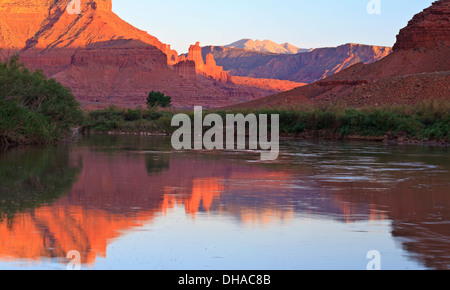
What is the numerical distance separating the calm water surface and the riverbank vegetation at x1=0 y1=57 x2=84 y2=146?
706 centimetres

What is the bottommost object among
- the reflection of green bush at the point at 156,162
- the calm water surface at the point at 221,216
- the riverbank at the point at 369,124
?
the calm water surface at the point at 221,216

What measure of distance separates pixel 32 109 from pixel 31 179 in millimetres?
14946

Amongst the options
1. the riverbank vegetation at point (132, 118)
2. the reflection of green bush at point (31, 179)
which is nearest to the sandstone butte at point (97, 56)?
the riverbank vegetation at point (132, 118)

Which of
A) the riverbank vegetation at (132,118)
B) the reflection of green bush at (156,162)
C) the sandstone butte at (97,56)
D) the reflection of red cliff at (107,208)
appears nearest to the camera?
the reflection of red cliff at (107,208)

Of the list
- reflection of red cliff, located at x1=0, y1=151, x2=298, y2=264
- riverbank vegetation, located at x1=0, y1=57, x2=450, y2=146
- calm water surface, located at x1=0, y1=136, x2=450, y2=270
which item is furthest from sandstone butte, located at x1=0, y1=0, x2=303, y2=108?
calm water surface, located at x1=0, y1=136, x2=450, y2=270

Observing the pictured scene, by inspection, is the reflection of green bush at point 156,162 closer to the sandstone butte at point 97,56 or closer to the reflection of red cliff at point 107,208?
the reflection of red cliff at point 107,208

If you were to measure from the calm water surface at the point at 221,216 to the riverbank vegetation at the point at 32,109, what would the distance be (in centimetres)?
706

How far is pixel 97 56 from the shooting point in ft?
468

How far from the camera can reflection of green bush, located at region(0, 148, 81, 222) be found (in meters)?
11.9

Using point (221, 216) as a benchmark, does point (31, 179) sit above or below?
above

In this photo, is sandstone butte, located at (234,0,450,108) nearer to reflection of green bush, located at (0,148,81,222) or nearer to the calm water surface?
reflection of green bush, located at (0,148,81,222)

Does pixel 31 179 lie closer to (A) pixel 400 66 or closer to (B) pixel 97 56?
(A) pixel 400 66

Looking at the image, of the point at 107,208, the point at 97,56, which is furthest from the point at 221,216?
the point at 97,56

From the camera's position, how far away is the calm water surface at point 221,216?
26.0 feet
